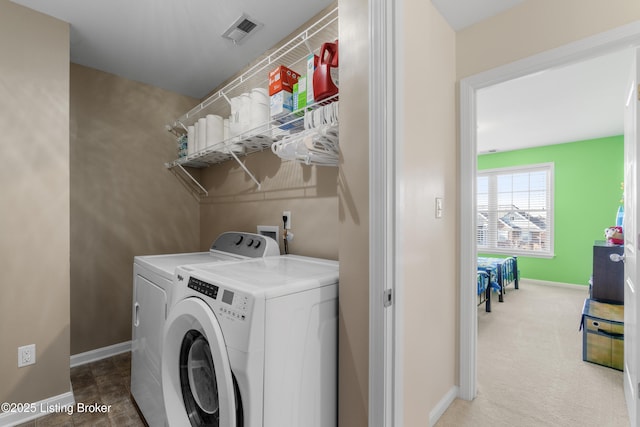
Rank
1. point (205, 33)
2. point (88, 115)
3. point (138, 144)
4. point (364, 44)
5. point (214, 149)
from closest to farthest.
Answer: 1. point (364, 44)
2. point (205, 33)
3. point (214, 149)
4. point (88, 115)
5. point (138, 144)

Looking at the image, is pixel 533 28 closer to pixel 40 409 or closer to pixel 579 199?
pixel 40 409

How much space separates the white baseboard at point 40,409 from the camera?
5.57 feet

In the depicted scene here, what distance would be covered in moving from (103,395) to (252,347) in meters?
1.87

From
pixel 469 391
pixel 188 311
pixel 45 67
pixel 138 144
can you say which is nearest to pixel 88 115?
pixel 138 144

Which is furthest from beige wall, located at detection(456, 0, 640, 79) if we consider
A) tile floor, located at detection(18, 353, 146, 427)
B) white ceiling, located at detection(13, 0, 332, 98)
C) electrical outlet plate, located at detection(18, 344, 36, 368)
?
electrical outlet plate, located at detection(18, 344, 36, 368)

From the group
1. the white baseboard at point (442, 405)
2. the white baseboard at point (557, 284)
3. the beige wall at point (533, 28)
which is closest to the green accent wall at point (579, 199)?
the white baseboard at point (557, 284)

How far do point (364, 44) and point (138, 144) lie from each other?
8.11ft

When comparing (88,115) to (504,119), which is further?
(504,119)

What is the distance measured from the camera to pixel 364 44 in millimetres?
1057

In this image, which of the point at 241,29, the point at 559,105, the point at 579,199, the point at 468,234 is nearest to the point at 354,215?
the point at 468,234

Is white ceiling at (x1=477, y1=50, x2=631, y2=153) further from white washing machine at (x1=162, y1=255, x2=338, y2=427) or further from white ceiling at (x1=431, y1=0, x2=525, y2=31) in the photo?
white washing machine at (x1=162, y1=255, x2=338, y2=427)

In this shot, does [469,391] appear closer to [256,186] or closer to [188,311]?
[188,311]

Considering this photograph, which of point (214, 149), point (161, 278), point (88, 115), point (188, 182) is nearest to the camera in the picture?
point (161, 278)

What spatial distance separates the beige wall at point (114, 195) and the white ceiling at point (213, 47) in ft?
0.80
